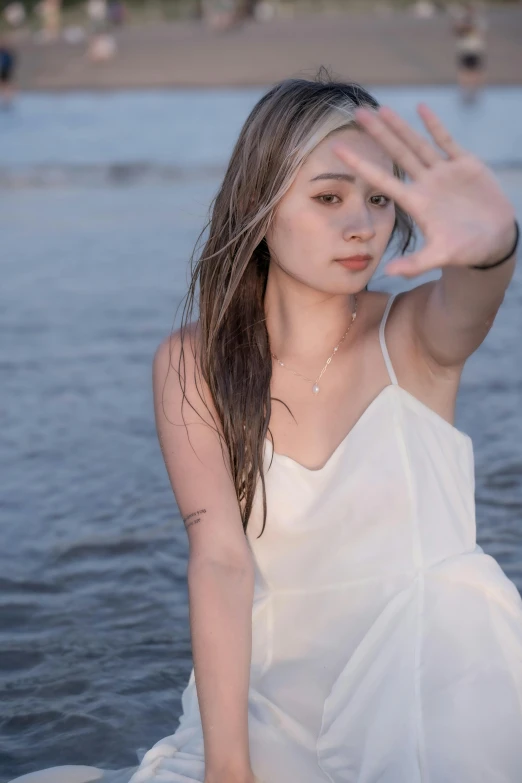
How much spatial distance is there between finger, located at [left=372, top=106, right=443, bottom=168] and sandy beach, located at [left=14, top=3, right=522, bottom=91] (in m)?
29.1

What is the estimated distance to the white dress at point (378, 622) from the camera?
2439mm

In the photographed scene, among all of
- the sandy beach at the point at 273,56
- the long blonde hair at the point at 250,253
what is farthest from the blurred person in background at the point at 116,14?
the long blonde hair at the point at 250,253

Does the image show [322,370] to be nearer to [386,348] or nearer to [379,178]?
[386,348]

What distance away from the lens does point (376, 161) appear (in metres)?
2.70

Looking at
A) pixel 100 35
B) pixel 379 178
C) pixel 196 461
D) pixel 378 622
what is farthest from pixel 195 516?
pixel 100 35

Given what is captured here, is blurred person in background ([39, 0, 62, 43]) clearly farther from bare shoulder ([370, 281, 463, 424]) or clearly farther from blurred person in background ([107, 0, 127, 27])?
bare shoulder ([370, 281, 463, 424])

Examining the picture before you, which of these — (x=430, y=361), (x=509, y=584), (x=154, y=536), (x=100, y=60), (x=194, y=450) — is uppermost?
(x=430, y=361)

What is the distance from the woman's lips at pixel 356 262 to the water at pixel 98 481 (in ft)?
5.17

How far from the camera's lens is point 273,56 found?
34562 millimetres

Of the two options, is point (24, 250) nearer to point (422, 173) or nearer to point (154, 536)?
point (154, 536)

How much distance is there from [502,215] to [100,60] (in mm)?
35194

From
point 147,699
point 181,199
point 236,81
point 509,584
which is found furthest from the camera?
point 236,81

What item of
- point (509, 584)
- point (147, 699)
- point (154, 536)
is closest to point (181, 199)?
point (154, 536)

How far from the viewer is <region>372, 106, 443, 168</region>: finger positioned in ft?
6.97
